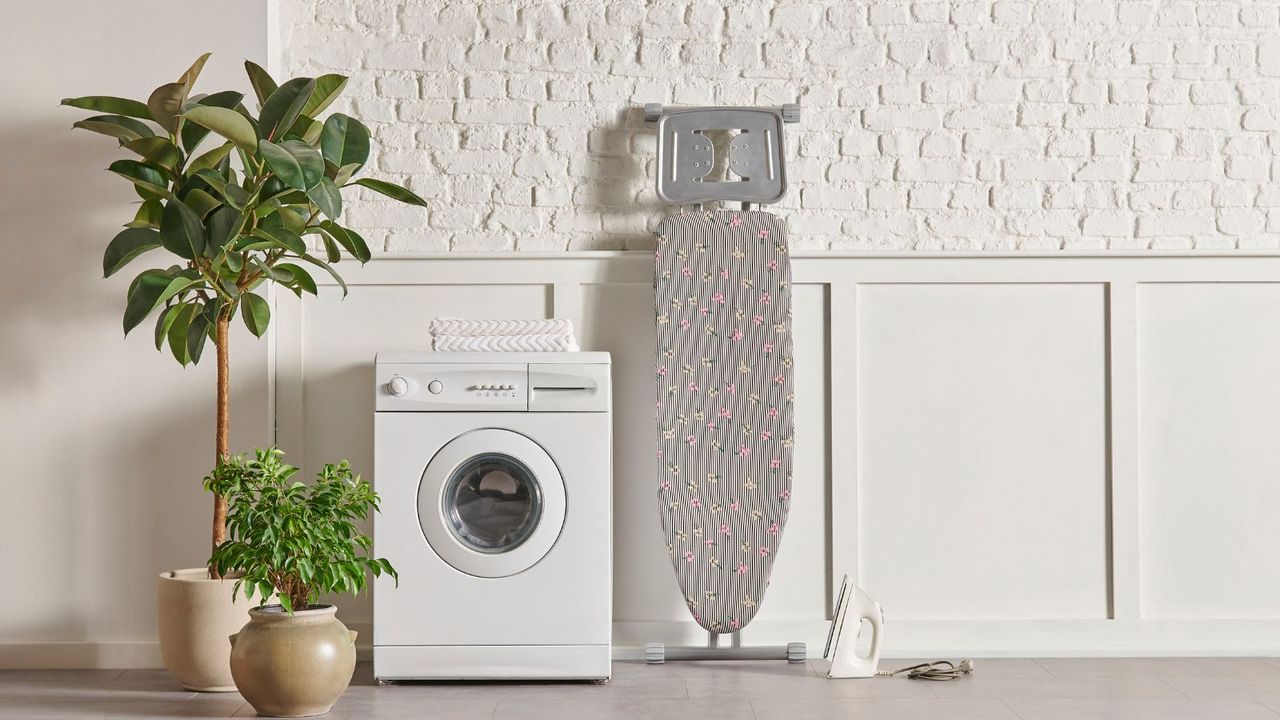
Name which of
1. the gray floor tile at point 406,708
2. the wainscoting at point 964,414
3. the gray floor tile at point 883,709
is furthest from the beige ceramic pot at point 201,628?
the gray floor tile at point 883,709

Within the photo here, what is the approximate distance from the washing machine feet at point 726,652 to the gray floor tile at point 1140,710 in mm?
560

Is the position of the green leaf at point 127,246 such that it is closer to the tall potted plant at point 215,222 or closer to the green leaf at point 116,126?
the tall potted plant at point 215,222

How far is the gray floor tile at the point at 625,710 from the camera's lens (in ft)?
7.13

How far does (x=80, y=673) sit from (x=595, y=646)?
131 centimetres

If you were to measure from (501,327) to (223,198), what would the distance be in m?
0.70

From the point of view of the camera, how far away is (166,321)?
2.42m

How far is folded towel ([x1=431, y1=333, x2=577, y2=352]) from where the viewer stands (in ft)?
8.27

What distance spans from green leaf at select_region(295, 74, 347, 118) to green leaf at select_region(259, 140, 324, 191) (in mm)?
176

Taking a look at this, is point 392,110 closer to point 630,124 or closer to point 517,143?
point 517,143

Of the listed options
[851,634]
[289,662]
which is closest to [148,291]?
[289,662]

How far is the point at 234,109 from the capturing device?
7.66ft

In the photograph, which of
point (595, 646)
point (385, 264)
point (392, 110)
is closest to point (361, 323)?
point (385, 264)

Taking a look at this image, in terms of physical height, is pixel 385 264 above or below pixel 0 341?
above

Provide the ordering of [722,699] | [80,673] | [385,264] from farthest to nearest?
[385,264], [80,673], [722,699]
